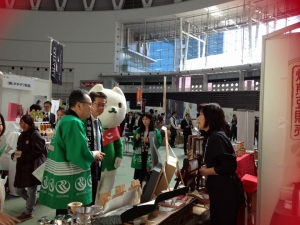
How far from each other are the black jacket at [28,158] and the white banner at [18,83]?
345 centimetres

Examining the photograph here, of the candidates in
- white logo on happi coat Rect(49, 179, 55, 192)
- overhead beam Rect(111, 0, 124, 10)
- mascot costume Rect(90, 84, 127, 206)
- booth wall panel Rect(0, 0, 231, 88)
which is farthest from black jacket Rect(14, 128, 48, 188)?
overhead beam Rect(111, 0, 124, 10)

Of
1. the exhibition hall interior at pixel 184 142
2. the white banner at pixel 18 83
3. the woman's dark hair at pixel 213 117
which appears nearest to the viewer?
the exhibition hall interior at pixel 184 142

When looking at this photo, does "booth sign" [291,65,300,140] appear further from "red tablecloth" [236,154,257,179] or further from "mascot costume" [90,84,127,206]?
"mascot costume" [90,84,127,206]

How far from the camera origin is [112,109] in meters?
3.35

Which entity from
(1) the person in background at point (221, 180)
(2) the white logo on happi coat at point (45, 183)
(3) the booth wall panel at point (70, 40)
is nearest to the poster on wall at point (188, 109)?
(3) the booth wall panel at point (70, 40)

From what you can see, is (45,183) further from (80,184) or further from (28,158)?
(28,158)

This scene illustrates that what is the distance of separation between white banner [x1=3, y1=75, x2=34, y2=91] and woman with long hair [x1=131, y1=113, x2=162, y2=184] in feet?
13.0

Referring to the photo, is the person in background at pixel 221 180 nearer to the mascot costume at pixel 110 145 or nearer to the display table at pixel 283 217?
the display table at pixel 283 217

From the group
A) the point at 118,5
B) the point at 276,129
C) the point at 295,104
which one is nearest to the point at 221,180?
the point at 276,129

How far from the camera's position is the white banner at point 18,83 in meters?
6.27

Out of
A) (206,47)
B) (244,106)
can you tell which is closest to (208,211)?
(244,106)

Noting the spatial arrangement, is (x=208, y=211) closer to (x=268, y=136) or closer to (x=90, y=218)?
(x=268, y=136)

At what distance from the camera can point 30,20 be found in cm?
2366

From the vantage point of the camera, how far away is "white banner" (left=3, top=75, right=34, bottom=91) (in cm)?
627
